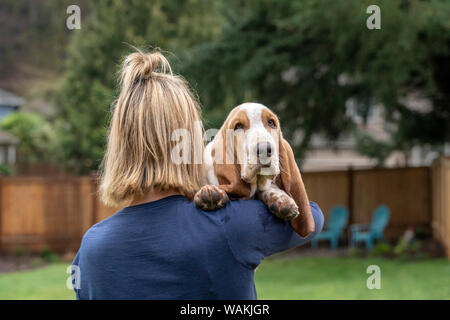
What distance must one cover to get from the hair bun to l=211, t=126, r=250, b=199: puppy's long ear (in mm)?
344

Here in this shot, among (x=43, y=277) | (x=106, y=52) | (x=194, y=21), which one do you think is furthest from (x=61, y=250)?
(x=194, y=21)

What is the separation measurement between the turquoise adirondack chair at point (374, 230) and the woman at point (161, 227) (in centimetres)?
1221

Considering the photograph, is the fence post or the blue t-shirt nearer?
the blue t-shirt

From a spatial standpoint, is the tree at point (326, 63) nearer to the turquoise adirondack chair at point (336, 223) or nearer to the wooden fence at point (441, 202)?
the wooden fence at point (441, 202)

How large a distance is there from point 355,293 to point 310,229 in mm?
7533

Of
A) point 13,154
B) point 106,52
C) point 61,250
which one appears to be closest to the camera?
point 61,250

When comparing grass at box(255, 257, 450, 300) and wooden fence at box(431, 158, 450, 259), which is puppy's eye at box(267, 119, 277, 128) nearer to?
grass at box(255, 257, 450, 300)

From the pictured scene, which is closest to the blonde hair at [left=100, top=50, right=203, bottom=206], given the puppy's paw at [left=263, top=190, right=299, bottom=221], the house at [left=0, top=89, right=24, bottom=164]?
the puppy's paw at [left=263, top=190, right=299, bottom=221]

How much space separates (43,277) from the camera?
37.6 feet

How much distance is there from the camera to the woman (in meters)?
1.79

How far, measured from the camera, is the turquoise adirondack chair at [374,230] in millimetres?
13672

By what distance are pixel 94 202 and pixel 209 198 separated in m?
12.3

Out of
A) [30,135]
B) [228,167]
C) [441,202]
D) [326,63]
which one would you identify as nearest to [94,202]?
[326,63]
